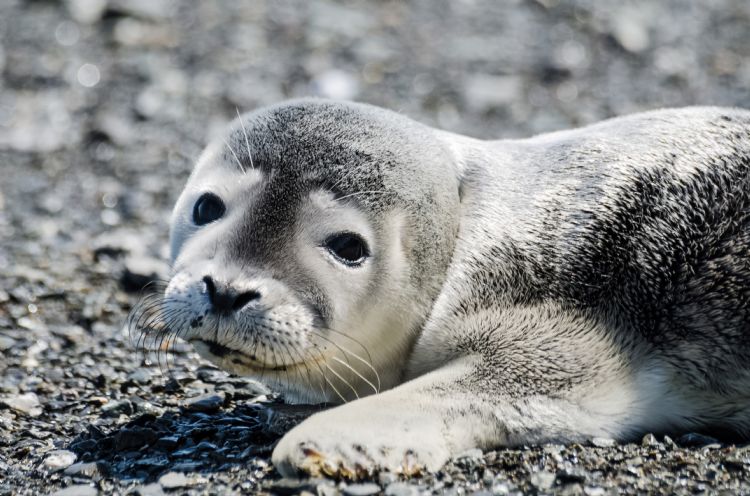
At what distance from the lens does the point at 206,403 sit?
17.1 ft

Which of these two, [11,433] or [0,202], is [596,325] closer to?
[11,433]

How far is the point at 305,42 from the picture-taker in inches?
420

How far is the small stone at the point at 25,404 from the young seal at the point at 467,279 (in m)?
1.10

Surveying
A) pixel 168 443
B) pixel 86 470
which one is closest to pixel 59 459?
pixel 86 470

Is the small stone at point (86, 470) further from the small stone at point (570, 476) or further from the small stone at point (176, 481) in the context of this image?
the small stone at point (570, 476)

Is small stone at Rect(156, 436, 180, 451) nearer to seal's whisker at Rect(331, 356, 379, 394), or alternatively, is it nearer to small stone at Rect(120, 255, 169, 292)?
seal's whisker at Rect(331, 356, 379, 394)

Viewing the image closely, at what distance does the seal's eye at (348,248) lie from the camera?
455cm

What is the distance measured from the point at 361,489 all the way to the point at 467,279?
4.12ft

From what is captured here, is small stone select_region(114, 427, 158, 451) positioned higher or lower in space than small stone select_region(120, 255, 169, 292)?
higher

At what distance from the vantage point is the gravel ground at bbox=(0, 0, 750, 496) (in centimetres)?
429

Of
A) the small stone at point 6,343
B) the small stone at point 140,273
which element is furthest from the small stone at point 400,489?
the small stone at point 140,273

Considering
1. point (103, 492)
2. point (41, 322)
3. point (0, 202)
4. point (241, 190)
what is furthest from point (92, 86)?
point (103, 492)

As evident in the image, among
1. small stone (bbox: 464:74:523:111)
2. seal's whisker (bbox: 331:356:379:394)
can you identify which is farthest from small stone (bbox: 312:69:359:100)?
seal's whisker (bbox: 331:356:379:394)

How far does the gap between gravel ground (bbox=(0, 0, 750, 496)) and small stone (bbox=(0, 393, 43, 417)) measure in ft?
0.05
